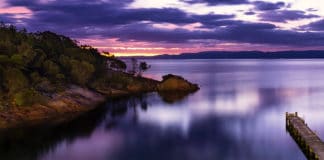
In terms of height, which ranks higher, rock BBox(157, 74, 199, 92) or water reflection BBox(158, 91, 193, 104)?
rock BBox(157, 74, 199, 92)

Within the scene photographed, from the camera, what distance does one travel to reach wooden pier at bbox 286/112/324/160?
48.9 meters

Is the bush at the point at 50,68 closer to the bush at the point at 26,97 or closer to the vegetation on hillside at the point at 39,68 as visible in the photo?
the vegetation on hillside at the point at 39,68

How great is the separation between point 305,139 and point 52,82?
Result: 2160 inches

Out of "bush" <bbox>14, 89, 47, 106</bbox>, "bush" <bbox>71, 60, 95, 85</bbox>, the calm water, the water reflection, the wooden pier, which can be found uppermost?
"bush" <bbox>71, 60, 95, 85</bbox>

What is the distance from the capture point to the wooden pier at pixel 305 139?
1925 inches

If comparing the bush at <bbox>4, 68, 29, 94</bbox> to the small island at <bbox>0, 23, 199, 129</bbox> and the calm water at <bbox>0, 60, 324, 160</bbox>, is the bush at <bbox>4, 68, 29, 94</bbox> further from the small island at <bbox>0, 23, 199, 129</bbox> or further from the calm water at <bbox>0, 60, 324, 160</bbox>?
the calm water at <bbox>0, 60, 324, 160</bbox>

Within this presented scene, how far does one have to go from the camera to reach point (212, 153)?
175 ft

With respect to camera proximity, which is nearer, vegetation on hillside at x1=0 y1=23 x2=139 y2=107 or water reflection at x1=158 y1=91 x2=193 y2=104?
vegetation on hillside at x1=0 y1=23 x2=139 y2=107

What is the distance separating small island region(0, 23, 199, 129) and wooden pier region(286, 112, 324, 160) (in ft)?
126

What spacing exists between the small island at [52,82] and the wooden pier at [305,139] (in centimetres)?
3832

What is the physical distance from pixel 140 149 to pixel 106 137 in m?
9.71

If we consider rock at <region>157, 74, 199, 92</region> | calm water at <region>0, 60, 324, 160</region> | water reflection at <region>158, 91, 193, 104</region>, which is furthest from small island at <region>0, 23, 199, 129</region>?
calm water at <region>0, 60, 324, 160</region>

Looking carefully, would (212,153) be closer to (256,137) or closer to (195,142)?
(195,142)

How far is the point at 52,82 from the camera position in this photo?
3533 inches
